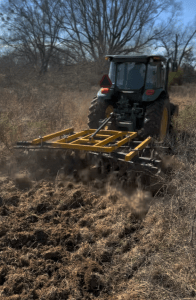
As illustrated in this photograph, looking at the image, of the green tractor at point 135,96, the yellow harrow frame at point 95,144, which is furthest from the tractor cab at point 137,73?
the yellow harrow frame at point 95,144

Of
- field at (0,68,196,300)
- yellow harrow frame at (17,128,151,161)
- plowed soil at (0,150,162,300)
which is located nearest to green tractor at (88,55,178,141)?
yellow harrow frame at (17,128,151,161)

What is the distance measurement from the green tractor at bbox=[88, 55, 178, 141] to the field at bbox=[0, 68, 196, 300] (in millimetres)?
1054

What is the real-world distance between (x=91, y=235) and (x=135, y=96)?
11.6 feet

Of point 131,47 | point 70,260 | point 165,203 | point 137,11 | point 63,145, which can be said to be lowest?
point 70,260

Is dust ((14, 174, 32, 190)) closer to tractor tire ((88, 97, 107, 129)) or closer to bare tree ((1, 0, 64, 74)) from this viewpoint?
tractor tire ((88, 97, 107, 129))

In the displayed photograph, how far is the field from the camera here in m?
2.33

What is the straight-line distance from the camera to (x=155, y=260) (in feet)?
8.15

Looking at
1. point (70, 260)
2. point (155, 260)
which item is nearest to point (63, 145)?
point (70, 260)

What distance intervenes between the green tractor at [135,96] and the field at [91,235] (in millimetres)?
1054

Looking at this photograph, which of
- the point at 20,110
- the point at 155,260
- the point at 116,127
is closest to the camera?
the point at 155,260

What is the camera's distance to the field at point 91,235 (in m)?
2.33

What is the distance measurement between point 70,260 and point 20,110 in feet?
19.1

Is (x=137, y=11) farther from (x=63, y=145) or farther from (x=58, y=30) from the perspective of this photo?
(x=63, y=145)

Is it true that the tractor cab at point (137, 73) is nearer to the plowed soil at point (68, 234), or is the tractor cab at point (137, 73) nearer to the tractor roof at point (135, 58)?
the tractor roof at point (135, 58)
